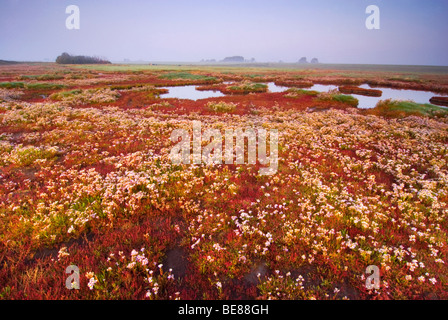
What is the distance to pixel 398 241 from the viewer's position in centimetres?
558

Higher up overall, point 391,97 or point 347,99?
point 391,97

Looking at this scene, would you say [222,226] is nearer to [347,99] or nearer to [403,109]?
[403,109]

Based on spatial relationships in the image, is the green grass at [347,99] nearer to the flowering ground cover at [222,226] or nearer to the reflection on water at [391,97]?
the reflection on water at [391,97]

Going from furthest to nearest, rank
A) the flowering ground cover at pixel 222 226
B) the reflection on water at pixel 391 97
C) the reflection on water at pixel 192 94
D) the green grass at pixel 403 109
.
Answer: the reflection on water at pixel 192 94
the reflection on water at pixel 391 97
the green grass at pixel 403 109
the flowering ground cover at pixel 222 226

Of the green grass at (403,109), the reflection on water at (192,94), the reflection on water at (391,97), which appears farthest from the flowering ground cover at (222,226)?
the reflection on water at (192,94)

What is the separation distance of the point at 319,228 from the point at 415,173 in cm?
715

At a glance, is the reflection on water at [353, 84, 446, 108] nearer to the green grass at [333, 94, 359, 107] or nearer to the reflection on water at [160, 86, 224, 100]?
the green grass at [333, 94, 359, 107]

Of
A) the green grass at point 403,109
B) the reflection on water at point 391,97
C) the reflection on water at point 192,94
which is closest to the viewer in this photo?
the green grass at point 403,109

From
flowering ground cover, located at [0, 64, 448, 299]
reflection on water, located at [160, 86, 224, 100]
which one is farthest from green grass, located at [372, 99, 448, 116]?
reflection on water, located at [160, 86, 224, 100]

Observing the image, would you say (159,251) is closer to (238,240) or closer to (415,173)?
(238,240)

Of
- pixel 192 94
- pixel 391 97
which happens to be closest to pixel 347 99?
pixel 391 97
